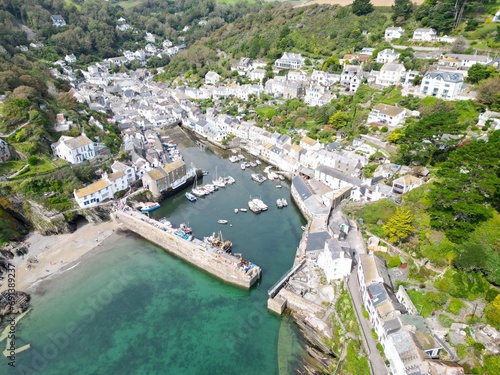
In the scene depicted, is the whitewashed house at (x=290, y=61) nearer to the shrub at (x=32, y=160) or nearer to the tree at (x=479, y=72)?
the tree at (x=479, y=72)

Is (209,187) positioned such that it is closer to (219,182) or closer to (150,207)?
(219,182)

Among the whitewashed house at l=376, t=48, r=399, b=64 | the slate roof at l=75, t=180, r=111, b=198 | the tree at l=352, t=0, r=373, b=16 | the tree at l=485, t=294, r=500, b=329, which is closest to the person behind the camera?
the tree at l=485, t=294, r=500, b=329

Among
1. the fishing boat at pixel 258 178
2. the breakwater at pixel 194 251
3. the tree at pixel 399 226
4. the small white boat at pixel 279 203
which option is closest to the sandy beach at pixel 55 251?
the breakwater at pixel 194 251

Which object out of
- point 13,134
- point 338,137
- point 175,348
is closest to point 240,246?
point 175,348

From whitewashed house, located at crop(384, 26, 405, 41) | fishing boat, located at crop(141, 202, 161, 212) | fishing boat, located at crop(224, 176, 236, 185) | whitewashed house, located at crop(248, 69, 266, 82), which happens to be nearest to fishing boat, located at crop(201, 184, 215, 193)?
fishing boat, located at crop(224, 176, 236, 185)

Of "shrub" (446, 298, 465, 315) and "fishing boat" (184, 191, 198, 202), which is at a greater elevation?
"shrub" (446, 298, 465, 315)

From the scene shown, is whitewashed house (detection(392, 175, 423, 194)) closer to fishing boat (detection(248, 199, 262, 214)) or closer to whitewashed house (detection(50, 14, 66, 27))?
fishing boat (detection(248, 199, 262, 214))
